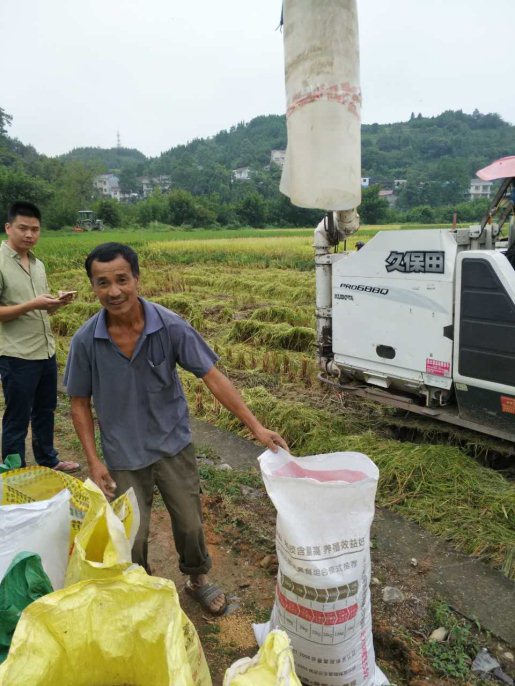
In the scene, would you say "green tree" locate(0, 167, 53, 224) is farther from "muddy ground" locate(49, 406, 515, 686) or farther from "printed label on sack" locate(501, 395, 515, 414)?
"printed label on sack" locate(501, 395, 515, 414)

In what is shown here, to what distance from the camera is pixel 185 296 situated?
10727 mm

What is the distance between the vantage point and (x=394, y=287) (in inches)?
147

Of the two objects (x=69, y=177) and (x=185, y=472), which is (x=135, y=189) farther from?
(x=185, y=472)

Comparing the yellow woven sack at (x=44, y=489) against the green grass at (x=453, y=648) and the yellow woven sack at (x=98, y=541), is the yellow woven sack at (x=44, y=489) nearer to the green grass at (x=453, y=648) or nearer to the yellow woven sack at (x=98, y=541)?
the yellow woven sack at (x=98, y=541)

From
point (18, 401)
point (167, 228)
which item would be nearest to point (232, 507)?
point (18, 401)

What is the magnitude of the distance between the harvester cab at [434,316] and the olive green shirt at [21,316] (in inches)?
92.3

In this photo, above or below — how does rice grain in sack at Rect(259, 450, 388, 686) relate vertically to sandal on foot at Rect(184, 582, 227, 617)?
above

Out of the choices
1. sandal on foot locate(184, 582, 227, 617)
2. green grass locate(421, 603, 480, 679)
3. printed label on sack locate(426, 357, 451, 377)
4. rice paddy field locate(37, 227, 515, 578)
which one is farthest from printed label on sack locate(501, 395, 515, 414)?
sandal on foot locate(184, 582, 227, 617)

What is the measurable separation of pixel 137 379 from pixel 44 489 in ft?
1.78

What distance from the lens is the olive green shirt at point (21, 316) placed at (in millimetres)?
3062

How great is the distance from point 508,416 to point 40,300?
306 centimetres

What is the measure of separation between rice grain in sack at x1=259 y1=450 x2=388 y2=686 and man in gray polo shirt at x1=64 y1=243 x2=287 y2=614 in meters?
0.31

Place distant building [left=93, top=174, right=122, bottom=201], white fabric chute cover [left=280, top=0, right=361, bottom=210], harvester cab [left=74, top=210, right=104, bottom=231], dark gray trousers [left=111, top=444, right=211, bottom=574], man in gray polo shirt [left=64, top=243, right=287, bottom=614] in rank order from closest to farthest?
white fabric chute cover [left=280, top=0, right=361, bottom=210] → man in gray polo shirt [left=64, top=243, right=287, bottom=614] → dark gray trousers [left=111, top=444, right=211, bottom=574] → harvester cab [left=74, top=210, right=104, bottom=231] → distant building [left=93, top=174, right=122, bottom=201]

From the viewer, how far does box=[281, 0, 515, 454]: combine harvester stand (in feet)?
6.34
